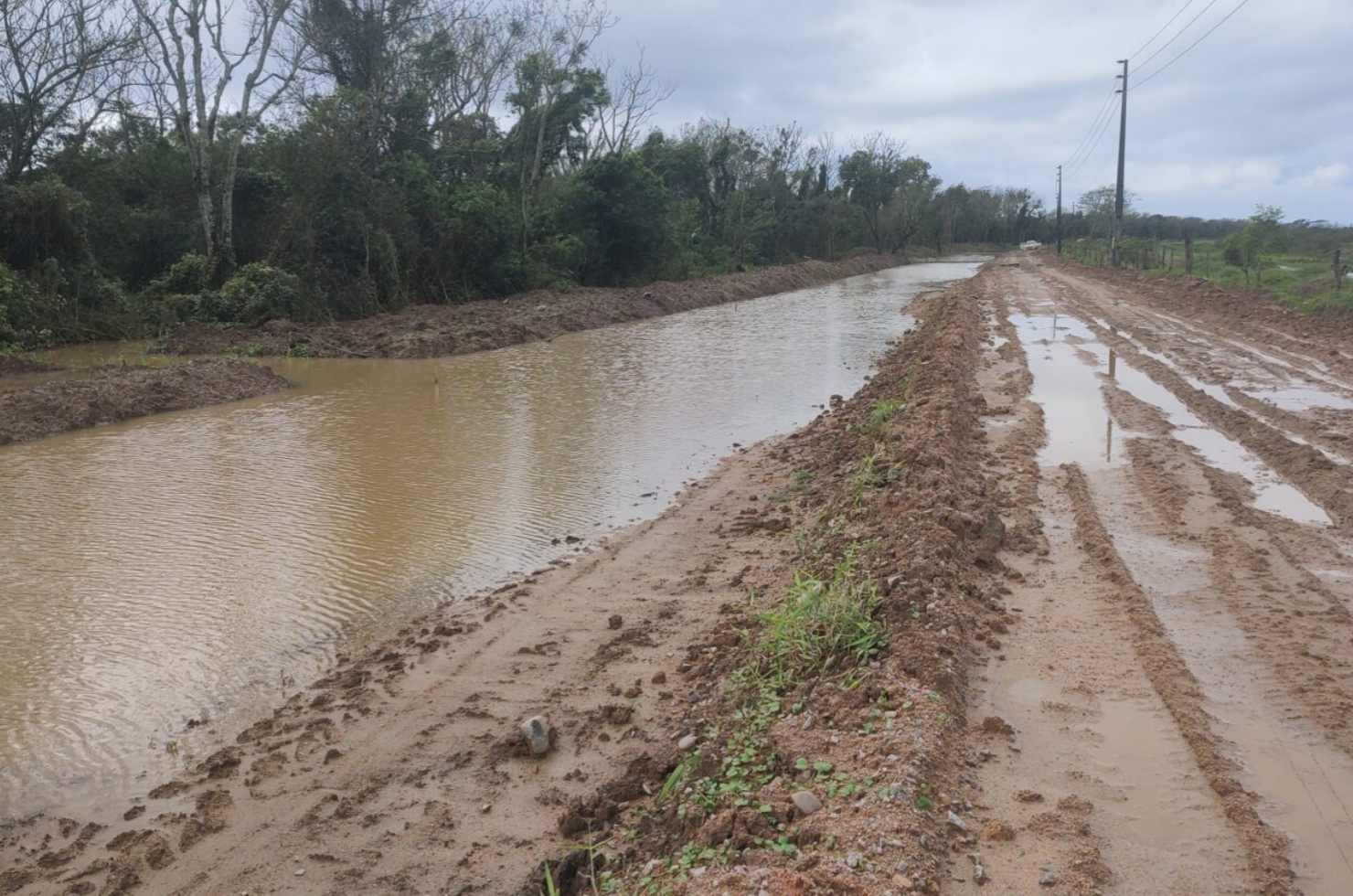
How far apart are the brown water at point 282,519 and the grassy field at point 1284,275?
10.6 m

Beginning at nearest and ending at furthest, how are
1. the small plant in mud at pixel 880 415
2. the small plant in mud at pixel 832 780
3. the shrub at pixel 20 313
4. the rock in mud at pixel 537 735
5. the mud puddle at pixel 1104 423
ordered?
the small plant in mud at pixel 832 780
the rock in mud at pixel 537 735
the mud puddle at pixel 1104 423
the small plant in mud at pixel 880 415
the shrub at pixel 20 313

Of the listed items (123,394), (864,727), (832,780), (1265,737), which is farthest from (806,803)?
(123,394)

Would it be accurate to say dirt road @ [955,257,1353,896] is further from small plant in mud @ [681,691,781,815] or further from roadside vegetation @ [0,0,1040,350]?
roadside vegetation @ [0,0,1040,350]

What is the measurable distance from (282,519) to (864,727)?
6027 mm

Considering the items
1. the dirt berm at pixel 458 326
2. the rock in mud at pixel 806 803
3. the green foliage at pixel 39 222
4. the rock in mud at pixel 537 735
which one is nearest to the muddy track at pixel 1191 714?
the rock in mud at pixel 806 803

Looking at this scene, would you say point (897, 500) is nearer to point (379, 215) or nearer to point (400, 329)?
point (400, 329)

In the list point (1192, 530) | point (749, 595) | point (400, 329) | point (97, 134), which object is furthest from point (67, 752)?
point (97, 134)

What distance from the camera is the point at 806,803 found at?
327cm

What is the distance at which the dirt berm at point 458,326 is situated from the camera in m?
18.4

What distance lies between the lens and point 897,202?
65.6 metres

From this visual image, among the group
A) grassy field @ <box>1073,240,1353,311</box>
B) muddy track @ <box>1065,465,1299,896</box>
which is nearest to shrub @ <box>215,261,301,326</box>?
muddy track @ <box>1065,465,1299,896</box>

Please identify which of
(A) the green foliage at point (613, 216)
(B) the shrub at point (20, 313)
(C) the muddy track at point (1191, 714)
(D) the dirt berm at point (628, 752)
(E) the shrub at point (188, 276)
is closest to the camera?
(C) the muddy track at point (1191, 714)

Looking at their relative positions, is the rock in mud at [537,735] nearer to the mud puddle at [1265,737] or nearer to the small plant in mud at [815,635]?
the small plant in mud at [815,635]

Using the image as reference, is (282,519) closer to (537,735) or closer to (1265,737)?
(537,735)
